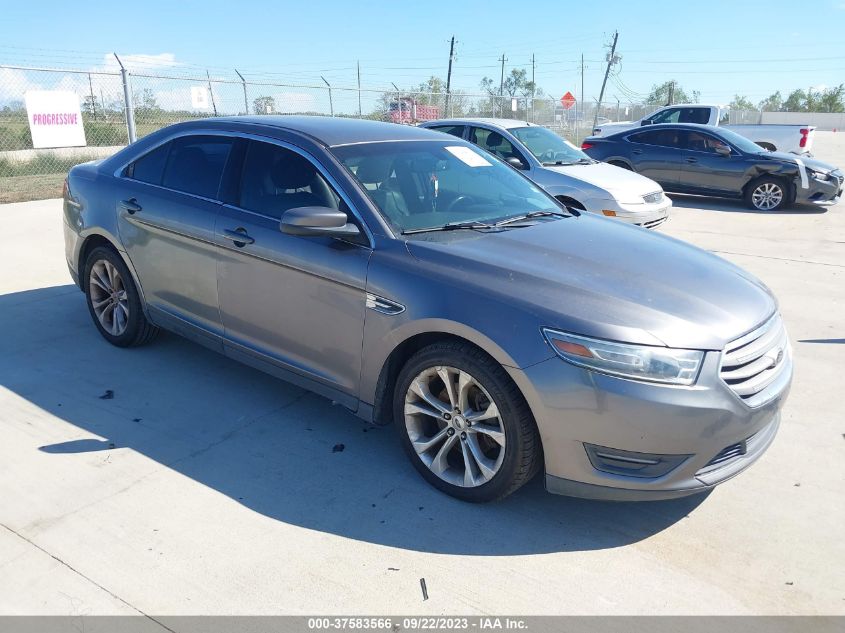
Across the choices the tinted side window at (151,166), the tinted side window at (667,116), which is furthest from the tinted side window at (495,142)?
the tinted side window at (667,116)

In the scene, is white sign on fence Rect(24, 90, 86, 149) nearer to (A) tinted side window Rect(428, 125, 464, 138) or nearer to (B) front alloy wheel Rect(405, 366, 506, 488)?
(A) tinted side window Rect(428, 125, 464, 138)

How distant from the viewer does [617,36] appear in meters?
57.6

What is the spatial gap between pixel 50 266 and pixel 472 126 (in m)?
5.69

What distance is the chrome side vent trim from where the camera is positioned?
10.8ft

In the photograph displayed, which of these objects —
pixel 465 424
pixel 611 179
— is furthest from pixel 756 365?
pixel 611 179

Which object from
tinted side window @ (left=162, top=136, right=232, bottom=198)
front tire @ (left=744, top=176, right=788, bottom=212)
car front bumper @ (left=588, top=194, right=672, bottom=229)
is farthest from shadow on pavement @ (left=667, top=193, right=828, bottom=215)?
tinted side window @ (left=162, top=136, right=232, bottom=198)

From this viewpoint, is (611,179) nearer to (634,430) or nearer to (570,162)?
(570,162)

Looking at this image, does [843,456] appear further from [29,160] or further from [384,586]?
[29,160]

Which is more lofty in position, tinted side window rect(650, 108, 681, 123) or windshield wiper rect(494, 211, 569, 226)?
tinted side window rect(650, 108, 681, 123)

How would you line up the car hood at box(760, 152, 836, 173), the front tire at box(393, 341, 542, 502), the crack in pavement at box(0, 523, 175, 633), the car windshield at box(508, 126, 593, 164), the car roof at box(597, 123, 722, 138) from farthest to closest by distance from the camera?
the car roof at box(597, 123, 722, 138)
the car hood at box(760, 152, 836, 173)
the car windshield at box(508, 126, 593, 164)
the front tire at box(393, 341, 542, 502)
the crack in pavement at box(0, 523, 175, 633)

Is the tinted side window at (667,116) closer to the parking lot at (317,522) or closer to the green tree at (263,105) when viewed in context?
the green tree at (263,105)

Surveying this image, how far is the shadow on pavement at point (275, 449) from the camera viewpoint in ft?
10.2

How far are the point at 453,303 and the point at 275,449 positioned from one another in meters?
1.39

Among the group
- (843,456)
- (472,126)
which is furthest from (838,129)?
(843,456)
